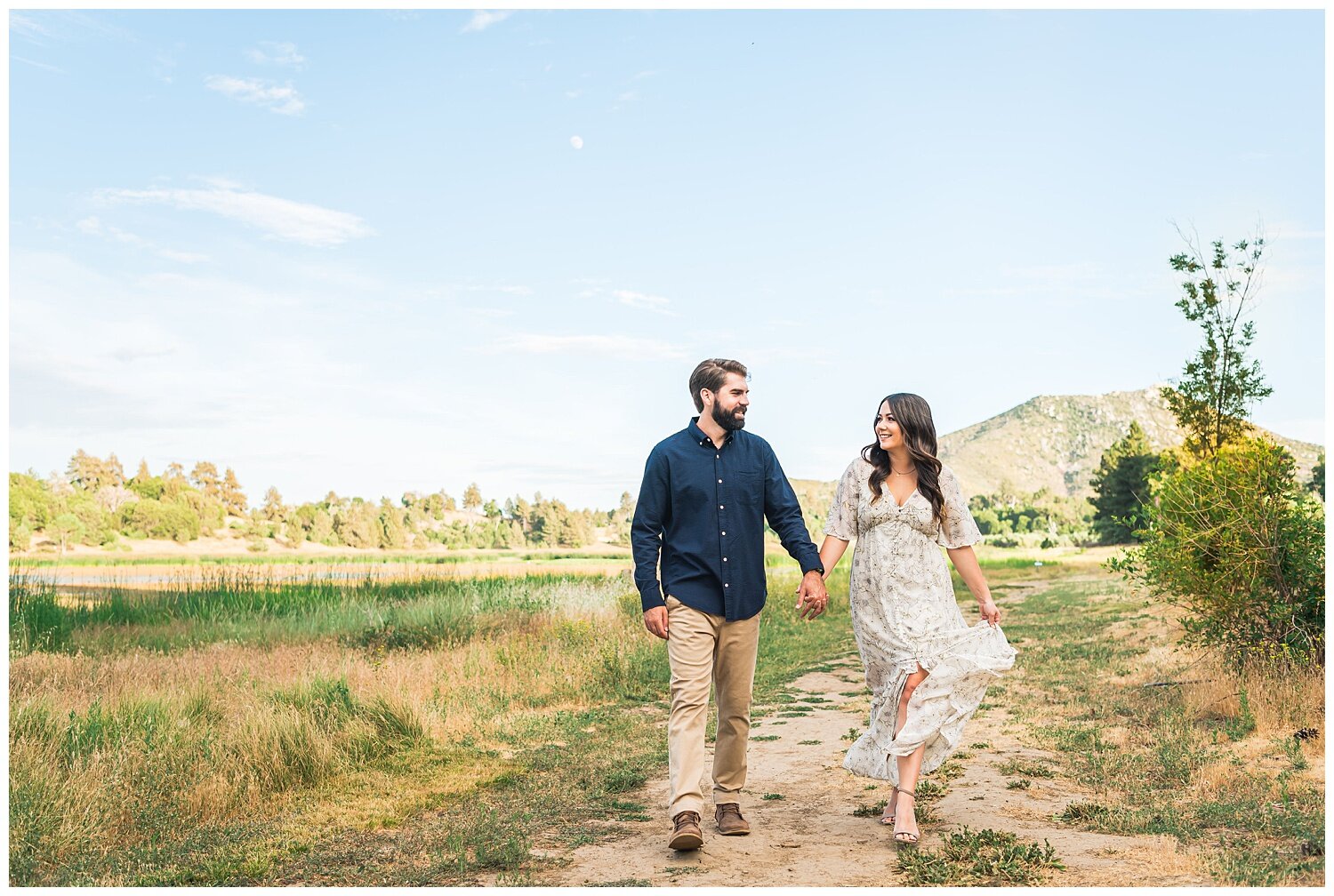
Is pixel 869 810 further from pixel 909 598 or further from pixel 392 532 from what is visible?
pixel 392 532

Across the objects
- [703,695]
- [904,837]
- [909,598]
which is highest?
[909,598]

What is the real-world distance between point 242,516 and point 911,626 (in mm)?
50873

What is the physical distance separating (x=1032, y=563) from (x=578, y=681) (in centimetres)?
4599

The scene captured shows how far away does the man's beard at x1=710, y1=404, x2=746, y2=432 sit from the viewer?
536 centimetres

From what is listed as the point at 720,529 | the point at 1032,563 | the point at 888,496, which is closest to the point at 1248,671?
the point at 888,496

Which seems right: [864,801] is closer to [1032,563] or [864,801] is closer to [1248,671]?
[1248,671]

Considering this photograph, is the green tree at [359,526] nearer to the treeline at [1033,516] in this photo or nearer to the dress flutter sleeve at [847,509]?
the treeline at [1033,516]

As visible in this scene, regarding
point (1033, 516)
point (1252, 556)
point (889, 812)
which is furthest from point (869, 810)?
point (1033, 516)

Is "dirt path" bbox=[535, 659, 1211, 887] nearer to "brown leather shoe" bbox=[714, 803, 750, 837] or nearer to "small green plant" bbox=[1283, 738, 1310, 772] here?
"brown leather shoe" bbox=[714, 803, 750, 837]

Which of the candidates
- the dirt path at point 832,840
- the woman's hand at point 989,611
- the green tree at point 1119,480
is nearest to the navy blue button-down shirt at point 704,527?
the woman's hand at point 989,611

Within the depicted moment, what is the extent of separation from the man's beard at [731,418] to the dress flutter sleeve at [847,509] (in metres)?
0.62

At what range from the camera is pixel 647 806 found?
613 centimetres

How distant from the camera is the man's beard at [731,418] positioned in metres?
5.36

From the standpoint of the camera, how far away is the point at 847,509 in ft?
18.2
